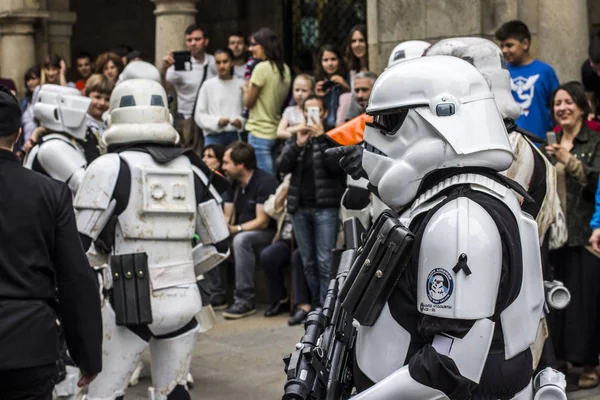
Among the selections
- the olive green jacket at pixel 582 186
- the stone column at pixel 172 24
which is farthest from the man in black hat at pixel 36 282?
the stone column at pixel 172 24

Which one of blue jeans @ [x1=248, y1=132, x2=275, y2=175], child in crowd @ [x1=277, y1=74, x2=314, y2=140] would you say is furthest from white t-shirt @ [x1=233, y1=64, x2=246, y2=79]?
child in crowd @ [x1=277, y1=74, x2=314, y2=140]

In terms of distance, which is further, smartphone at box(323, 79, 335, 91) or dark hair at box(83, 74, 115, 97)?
smartphone at box(323, 79, 335, 91)

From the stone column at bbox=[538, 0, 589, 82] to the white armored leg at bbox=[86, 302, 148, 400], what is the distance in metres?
4.12

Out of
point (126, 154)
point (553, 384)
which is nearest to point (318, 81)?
point (126, 154)

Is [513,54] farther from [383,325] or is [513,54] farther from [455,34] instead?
[383,325]

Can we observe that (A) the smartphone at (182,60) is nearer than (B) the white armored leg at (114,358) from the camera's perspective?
No

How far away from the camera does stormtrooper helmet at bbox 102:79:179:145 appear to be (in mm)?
6047

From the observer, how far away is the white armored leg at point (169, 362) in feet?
19.6

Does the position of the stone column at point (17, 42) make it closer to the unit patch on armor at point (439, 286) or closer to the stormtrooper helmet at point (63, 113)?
the stormtrooper helmet at point (63, 113)

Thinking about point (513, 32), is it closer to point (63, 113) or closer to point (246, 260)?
point (63, 113)

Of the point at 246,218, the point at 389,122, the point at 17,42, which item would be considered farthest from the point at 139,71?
the point at 17,42

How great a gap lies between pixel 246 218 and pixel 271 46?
161 cm

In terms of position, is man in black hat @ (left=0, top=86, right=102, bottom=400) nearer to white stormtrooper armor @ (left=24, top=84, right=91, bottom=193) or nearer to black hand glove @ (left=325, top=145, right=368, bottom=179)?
black hand glove @ (left=325, top=145, right=368, bottom=179)

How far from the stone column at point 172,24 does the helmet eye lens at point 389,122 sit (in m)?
8.52
